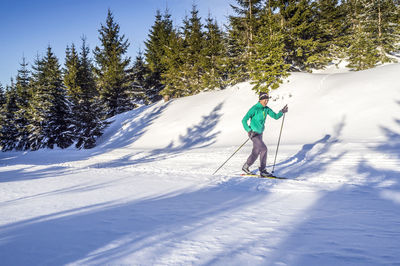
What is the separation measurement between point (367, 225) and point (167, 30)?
35921mm

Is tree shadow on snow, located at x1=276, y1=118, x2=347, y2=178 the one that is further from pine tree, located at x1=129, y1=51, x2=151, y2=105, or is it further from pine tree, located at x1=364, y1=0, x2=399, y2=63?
pine tree, located at x1=129, y1=51, x2=151, y2=105

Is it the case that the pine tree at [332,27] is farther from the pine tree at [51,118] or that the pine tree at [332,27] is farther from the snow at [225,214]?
the pine tree at [51,118]

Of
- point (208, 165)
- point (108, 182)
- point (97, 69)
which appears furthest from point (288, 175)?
point (97, 69)

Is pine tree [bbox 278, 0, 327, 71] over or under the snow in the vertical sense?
over

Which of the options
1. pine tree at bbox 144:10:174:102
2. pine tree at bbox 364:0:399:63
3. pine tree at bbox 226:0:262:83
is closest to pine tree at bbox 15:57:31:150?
pine tree at bbox 144:10:174:102

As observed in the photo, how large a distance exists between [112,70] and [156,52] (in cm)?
688

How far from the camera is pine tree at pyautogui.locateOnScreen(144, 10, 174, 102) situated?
31.7 m

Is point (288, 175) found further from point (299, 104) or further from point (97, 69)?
point (97, 69)

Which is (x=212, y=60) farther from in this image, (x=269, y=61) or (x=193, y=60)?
(x=269, y=61)

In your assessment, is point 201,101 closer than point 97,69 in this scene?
Yes

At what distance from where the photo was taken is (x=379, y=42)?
23.9 m

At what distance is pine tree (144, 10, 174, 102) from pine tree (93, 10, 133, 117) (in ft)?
10.9

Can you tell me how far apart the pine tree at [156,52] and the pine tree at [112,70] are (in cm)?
332

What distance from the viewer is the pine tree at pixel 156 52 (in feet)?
104
